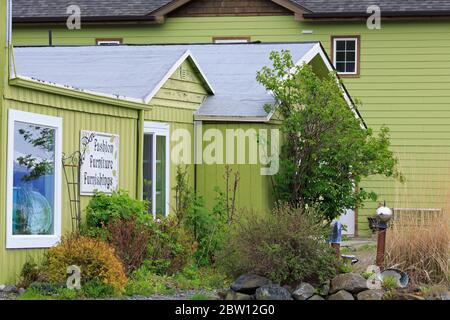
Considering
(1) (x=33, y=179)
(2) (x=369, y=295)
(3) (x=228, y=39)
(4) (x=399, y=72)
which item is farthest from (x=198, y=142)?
(4) (x=399, y=72)

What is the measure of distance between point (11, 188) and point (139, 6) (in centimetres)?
1648

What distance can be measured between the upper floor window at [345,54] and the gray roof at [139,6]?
2.65 ft

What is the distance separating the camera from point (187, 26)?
95.7ft

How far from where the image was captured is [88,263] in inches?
526

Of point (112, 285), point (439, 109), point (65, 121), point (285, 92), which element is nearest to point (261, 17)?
point (439, 109)

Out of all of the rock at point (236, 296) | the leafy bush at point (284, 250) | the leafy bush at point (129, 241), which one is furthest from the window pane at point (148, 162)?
the rock at point (236, 296)

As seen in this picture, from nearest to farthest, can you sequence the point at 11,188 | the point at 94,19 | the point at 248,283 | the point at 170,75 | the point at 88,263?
the point at 248,283 < the point at 88,263 < the point at 11,188 < the point at 170,75 < the point at 94,19

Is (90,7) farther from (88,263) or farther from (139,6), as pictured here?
(88,263)

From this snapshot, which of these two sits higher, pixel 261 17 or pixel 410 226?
pixel 261 17

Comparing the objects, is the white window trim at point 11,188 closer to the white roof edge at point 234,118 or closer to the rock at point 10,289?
the rock at point 10,289

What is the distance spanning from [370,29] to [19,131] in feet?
52.1

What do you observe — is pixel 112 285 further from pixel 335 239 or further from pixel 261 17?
pixel 261 17
